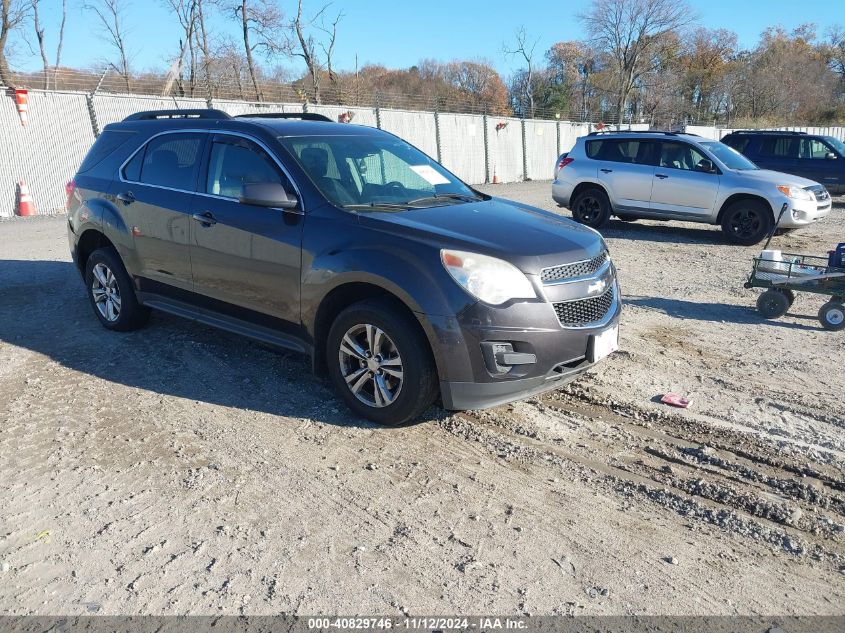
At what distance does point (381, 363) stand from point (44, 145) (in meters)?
14.5

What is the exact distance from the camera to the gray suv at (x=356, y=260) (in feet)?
12.5

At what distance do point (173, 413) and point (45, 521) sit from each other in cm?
126

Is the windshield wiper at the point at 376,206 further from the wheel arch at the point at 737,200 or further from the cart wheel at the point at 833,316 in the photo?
the wheel arch at the point at 737,200

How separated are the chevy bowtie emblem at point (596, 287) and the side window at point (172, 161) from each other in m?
2.99

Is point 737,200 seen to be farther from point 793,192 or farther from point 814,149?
point 814,149

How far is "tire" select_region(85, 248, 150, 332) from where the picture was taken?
5.81 m

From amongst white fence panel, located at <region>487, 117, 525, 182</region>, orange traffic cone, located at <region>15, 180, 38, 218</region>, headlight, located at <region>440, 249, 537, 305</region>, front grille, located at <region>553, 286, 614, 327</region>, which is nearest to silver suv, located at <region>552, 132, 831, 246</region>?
front grille, located at <region>553, 286, 614, 327</region>

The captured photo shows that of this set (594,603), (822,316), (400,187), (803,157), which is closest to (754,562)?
(594,603)

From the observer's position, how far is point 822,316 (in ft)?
20.6

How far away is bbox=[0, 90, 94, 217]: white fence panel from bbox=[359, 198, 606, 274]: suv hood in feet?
45.1

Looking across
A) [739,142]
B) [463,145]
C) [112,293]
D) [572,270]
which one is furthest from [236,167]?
[463,145]

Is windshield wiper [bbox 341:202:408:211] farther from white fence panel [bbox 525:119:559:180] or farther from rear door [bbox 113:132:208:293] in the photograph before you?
white fence panel [bbox 525:119:559:180]

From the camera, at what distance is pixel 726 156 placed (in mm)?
11734

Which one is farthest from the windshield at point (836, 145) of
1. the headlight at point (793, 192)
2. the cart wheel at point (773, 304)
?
the cart wheel at point (773, 304)
